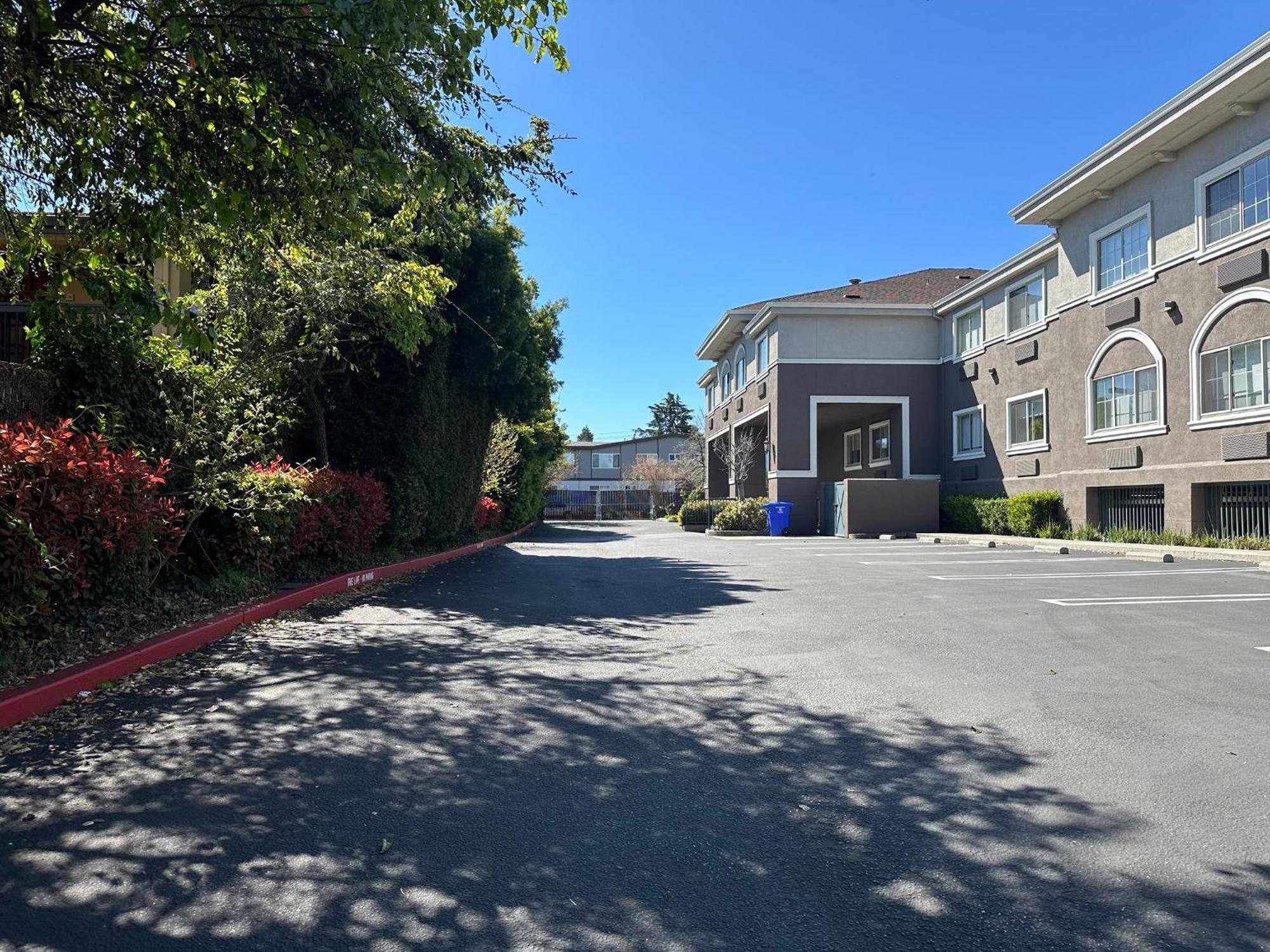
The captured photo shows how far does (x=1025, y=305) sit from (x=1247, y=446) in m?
9.98

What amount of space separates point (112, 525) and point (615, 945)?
18.4 feet

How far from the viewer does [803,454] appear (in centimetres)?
3020

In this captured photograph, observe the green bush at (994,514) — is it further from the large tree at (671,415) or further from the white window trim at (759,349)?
the large tree at (671,415)

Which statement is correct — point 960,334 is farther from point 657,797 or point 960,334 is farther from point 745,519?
point 657,797

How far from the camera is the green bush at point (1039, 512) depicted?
2227cm

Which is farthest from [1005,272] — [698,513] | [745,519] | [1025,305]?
[698,513]

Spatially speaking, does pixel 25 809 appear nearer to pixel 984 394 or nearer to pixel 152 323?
pixel 152 323

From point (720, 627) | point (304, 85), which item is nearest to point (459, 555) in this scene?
point (720, 627)

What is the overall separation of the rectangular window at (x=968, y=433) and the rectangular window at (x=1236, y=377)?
9.90 metres

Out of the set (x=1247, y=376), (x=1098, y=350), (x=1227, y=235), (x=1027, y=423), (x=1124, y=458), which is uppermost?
(x=1227, y=235)

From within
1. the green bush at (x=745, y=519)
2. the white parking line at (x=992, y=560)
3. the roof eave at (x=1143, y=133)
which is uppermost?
the roof eave at (x=1143, y=133)

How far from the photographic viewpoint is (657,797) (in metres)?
3.82

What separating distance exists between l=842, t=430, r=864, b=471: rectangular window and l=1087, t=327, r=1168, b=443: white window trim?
15028 mm

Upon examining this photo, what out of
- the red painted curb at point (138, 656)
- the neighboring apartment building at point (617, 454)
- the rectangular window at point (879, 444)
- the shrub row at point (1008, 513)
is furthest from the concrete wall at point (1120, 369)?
the neighboring apartment building at point (617, 454)
